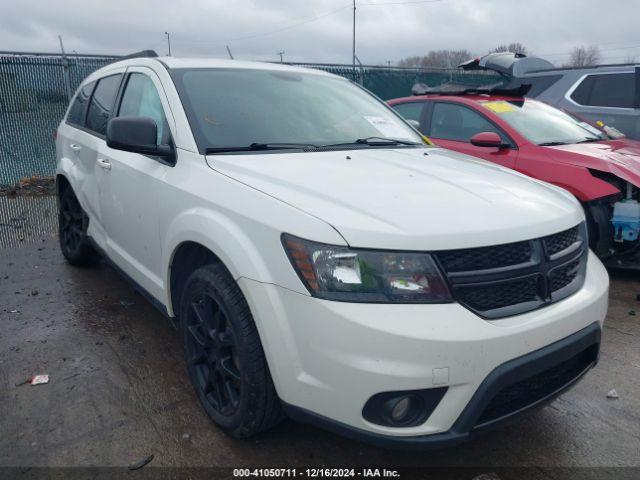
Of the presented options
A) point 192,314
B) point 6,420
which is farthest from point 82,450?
point 192,314

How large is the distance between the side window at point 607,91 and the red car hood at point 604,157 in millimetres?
2083

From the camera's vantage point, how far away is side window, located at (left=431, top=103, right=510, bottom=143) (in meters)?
5.41

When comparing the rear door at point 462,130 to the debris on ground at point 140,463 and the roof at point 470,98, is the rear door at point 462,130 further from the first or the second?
the debris on ground at point 140,463

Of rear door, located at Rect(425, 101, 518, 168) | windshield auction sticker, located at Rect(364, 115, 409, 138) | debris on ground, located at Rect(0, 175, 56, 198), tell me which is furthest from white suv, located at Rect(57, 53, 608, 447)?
debris on ground, located at Rect(0, 175, 56, 198)

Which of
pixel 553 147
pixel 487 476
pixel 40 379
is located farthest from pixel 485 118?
pixel 40 379

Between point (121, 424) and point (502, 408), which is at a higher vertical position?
point (502, 408)

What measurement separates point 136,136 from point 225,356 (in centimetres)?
117

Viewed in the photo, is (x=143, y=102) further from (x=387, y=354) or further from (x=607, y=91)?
(x=607, y=91)

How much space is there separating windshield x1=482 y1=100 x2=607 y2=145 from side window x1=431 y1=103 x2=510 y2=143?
6.0 inches

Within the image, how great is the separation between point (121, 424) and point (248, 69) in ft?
7.06

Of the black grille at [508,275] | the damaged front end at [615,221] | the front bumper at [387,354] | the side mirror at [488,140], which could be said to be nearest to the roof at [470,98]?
the side mirror at [488,140]

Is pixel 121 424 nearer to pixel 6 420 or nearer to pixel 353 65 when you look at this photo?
pixel 6 420

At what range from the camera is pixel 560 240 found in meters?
2.23

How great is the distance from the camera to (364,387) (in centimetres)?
183
